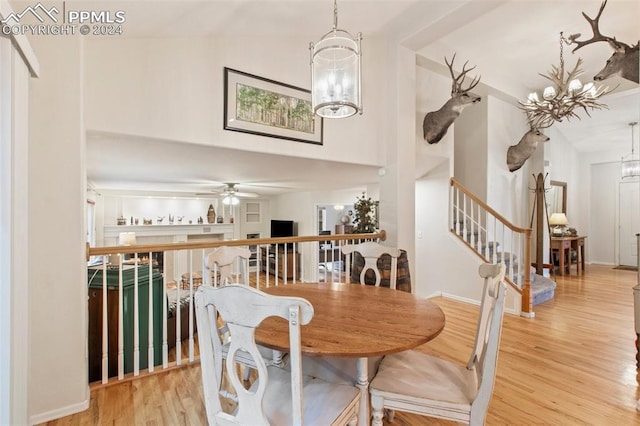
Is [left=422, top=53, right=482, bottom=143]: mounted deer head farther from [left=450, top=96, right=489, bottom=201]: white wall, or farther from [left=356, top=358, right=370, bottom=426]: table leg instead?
[left=356, top=358, right=370, bottom=426]: table leg

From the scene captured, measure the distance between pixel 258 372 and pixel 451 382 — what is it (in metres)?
0.97

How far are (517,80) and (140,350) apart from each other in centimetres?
657

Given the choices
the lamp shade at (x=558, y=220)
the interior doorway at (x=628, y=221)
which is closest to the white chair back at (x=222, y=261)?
the lamp shade at (x=558, y=220)

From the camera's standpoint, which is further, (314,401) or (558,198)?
(558,198)

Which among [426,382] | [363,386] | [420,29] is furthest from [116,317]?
[420,29]

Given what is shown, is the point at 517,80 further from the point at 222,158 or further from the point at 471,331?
the point at 222,158

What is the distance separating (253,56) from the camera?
269 cm

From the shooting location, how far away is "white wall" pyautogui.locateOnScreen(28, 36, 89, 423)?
5.84 feet

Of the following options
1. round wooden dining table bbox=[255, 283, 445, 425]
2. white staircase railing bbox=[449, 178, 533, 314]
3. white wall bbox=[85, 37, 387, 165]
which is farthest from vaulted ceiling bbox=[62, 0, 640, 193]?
round wooden dining table bbox=[255, 283, 445, 425]

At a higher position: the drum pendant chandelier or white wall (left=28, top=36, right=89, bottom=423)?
the drum pendant chandelier

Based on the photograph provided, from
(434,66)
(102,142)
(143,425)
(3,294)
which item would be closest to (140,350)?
(143,425)

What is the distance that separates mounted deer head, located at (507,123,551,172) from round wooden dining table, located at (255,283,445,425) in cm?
458

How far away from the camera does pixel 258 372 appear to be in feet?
3.38

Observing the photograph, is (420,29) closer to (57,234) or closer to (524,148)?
(524,148)
